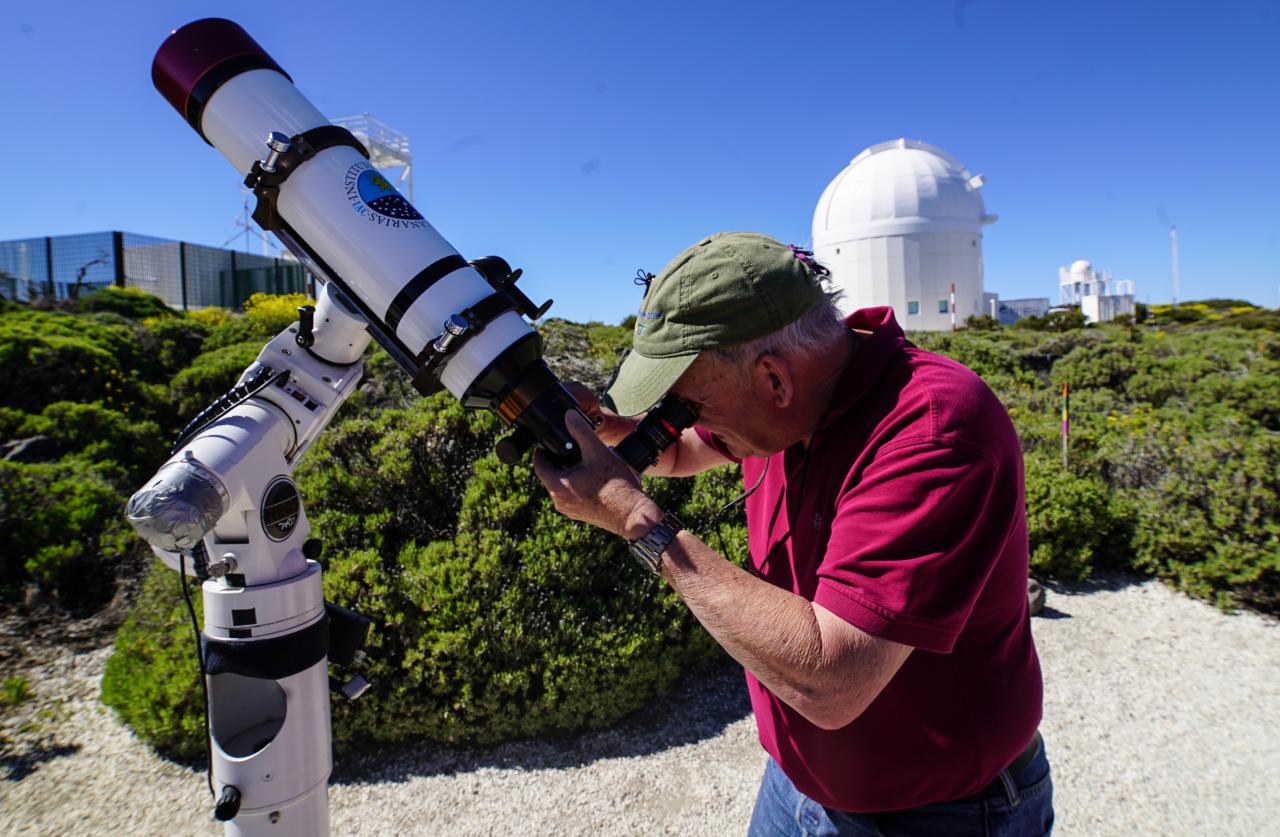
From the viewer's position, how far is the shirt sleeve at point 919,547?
1144mm

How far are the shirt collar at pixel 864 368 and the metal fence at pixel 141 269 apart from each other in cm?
2170

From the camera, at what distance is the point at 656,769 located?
3.09 m

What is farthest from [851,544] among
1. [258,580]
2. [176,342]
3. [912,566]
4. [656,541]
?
[176,342]

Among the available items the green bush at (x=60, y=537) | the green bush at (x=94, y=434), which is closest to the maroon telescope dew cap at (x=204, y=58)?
the green bush at (x=60, y=537)

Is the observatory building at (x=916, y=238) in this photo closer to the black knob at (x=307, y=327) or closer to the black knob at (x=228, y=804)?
the black knob at (x=307, y=327)

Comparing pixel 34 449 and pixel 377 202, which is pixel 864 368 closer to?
pixel 377 202

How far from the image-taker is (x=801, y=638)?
3.85 ft

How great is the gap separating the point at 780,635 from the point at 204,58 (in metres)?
1.83

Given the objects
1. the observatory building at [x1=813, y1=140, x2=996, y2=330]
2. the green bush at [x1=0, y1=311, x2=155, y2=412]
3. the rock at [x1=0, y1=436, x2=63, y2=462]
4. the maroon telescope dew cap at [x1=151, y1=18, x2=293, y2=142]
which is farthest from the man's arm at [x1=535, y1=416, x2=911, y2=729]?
the observatory building at [x1=813, y1=140, x2=996, y2=330]

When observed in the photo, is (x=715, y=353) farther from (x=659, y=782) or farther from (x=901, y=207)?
(x=901, y=207)

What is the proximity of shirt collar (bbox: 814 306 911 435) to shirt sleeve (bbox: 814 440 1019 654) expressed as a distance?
0.69 ft

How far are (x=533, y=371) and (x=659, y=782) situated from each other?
2163 mm

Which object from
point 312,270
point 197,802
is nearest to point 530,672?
point 197,802

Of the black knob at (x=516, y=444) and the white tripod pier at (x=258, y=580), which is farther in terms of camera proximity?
the black knob at (x=516, y=444)
